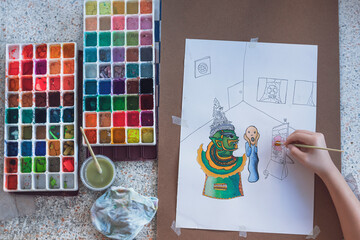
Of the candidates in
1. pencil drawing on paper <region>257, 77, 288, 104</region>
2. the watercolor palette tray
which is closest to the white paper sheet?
pencil drawing on paper <region>257, 77, 288, 104</region>

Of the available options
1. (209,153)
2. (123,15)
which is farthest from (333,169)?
(123,15)

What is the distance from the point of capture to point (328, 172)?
75 centimetres

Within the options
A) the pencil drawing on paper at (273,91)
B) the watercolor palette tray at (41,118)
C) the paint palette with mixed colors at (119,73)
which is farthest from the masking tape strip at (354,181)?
the watercolor palette tray at (41,118)

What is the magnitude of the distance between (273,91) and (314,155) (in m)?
0.20

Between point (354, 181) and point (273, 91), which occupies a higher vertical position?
point (273, 91)

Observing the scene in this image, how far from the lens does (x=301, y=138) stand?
2.50 ft

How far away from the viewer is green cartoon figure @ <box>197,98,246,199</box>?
792 millimetres

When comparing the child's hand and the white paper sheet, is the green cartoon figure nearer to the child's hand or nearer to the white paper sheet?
the white paper sheet

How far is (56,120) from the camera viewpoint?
2.62 ft

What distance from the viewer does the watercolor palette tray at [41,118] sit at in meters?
0.79

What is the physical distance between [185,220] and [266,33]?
57cm

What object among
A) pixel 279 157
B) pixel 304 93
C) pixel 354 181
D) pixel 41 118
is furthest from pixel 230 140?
pixel 41 118

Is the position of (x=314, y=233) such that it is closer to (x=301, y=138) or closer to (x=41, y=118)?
(x=301, y=138)

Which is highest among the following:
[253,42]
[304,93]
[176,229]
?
[253,42]
